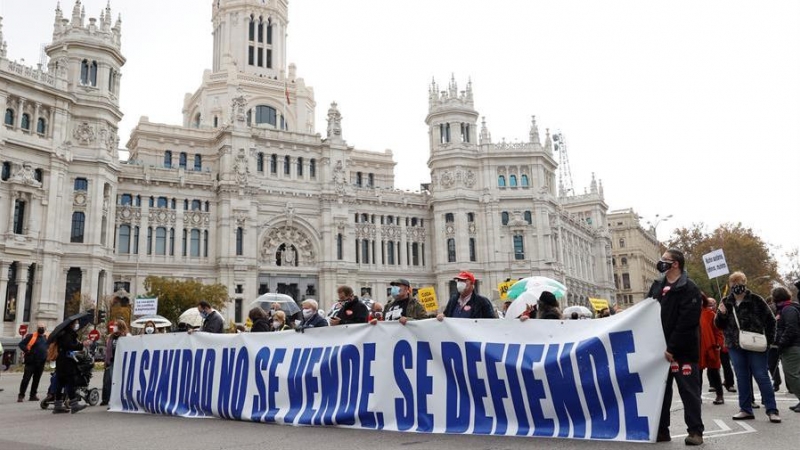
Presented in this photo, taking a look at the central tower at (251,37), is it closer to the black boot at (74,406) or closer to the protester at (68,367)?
the protester at (68,367)

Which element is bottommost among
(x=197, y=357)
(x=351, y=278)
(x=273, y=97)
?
(x=197, y=357)

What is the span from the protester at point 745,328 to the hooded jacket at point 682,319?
105 inches

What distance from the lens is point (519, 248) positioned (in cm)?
6556

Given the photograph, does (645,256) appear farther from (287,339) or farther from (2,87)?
(287,339)

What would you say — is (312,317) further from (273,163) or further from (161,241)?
(273,163)

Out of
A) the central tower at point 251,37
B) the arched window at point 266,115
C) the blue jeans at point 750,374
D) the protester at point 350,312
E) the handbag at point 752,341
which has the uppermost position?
the central tower at point 251,37

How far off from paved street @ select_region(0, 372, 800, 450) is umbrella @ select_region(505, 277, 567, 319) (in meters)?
3.94

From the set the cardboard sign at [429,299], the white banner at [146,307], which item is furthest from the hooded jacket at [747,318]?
the white banner at [146,307]

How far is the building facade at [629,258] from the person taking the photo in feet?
357

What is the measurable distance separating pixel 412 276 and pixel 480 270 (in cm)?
712

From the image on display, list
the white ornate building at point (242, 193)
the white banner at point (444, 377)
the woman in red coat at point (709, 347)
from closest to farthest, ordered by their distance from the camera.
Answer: the white banner at point (444, 377)
the woman in red coat at point (709, 347)
the white ornate building at point (242, 193)

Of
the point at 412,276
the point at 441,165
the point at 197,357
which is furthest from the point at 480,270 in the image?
the point at 197,357

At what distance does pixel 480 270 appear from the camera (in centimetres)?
6425

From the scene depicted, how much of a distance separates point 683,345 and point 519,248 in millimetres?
57973
